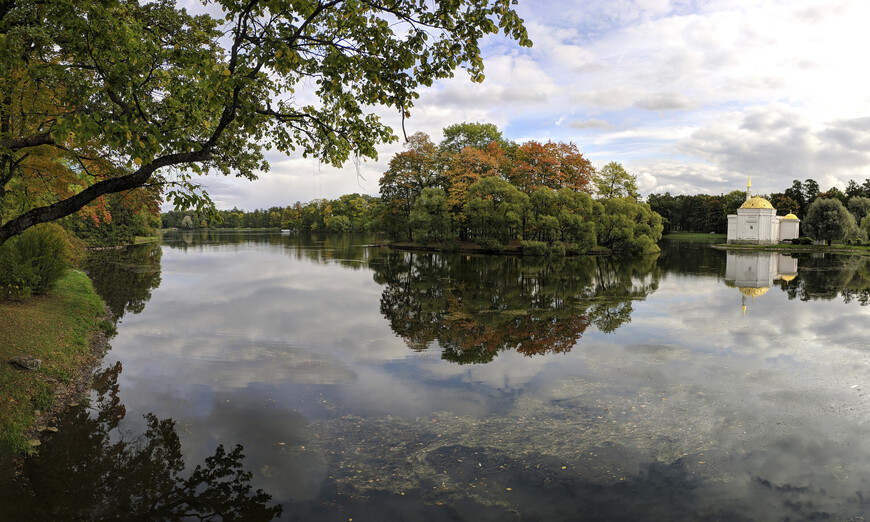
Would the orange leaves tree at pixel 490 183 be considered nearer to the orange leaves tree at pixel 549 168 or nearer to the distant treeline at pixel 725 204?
the orange leaves tree at pixel 549 168

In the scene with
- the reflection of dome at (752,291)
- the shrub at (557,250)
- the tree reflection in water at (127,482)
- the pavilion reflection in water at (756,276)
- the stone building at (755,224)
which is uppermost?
the stone building at (755,224)

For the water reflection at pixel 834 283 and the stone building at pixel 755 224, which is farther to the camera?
the stone building at pixel 755 224

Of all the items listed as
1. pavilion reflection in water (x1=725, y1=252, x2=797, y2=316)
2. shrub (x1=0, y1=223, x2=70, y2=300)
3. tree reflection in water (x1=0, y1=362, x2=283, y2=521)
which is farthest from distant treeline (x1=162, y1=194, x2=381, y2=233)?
tree reflection in water (x1=0, y1=362, x2=283, y2=521)

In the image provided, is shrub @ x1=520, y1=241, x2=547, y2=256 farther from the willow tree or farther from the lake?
the willow tree

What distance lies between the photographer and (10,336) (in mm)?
9172

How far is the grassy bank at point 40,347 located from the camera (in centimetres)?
670

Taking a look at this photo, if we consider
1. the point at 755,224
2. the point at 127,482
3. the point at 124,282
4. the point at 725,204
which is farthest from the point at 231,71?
the point at 725,204

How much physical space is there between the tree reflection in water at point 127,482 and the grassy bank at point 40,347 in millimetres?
531

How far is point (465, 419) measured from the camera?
741 cm

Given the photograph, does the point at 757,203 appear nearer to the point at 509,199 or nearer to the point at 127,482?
the point at 509,199

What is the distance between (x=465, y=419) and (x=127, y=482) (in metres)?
4.50

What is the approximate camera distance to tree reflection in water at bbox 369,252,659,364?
1230 centimetres

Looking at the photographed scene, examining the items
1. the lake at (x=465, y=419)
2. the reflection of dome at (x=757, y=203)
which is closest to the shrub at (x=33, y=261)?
the lake at (x=465, y=419)

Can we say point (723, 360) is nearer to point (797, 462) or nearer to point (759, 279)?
point (797, 462)
